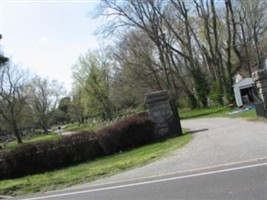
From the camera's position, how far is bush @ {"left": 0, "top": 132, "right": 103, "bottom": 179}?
1821cm

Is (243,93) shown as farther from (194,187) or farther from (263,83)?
(194,187)

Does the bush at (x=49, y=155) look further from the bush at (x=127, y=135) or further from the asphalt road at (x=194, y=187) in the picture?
the asphalt road at (x=194, y=187)

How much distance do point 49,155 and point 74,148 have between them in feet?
3.58

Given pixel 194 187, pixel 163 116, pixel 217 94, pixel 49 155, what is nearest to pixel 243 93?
pixel 217 94

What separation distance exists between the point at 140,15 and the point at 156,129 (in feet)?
112

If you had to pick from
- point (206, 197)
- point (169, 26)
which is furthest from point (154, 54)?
point (206, 197)

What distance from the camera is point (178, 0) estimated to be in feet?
173

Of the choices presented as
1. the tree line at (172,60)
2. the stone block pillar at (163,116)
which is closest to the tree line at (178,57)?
the tree line at (172,60)

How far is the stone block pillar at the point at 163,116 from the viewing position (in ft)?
67.6

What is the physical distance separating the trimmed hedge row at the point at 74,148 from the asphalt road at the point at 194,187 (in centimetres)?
773

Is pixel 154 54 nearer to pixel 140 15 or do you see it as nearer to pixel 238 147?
pixel 140 15

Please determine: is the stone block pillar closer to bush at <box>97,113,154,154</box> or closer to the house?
bush at <box>97,113,154,154</box>

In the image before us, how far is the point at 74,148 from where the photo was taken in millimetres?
19234

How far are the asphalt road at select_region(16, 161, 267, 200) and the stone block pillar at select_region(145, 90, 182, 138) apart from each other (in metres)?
10.2
